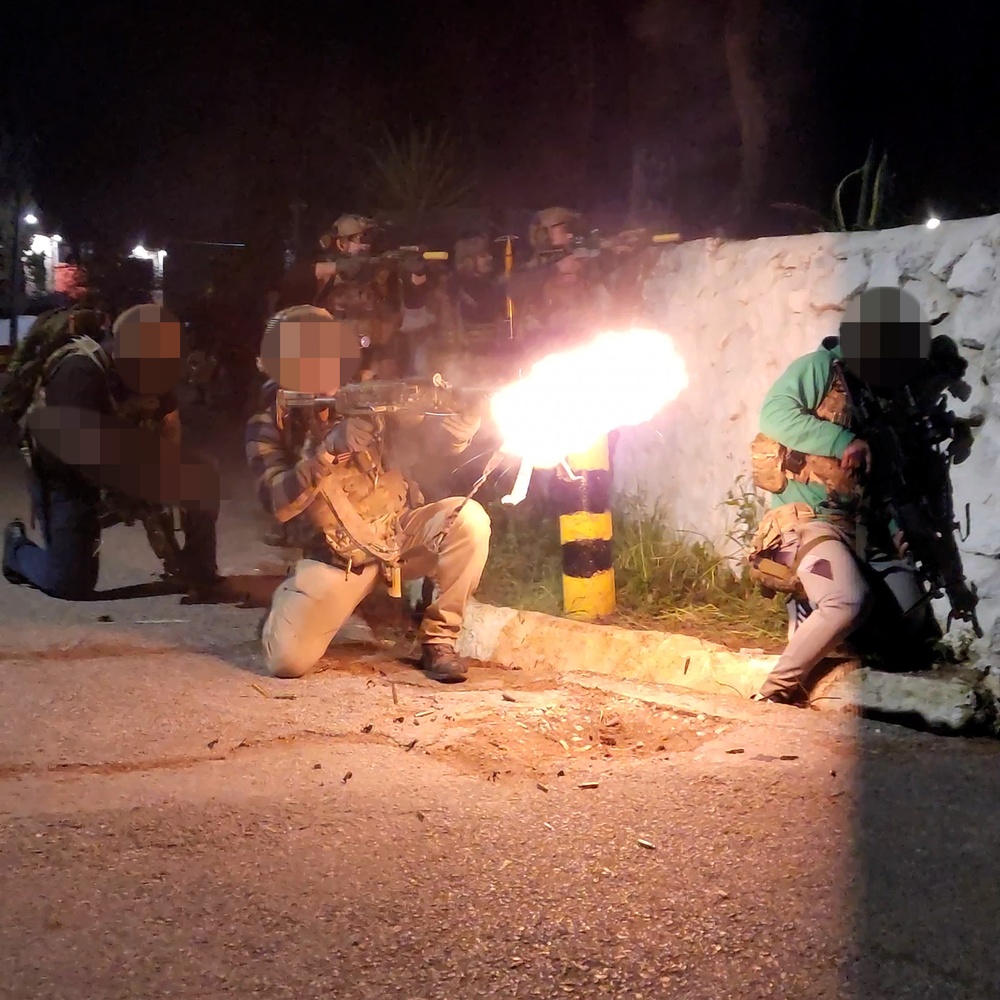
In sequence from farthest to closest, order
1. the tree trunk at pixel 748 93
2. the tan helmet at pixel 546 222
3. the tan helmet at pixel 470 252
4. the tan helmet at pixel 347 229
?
1. the tree trunk at pixel 748 93
2. the tan helmet at pixel 347 229
3. the tan helmet at pixel 470 252
4. the tan helmet at pixel 546 222

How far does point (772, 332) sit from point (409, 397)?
202cm

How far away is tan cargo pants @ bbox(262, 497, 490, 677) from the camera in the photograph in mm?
5719

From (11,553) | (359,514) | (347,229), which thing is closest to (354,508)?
(359,514)

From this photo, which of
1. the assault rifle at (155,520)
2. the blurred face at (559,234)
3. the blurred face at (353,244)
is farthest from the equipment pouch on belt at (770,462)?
the blurred face at (353,244)

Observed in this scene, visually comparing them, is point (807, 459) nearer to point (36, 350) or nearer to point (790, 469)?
point (790, 469)

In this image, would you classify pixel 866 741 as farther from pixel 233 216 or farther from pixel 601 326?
pixel 233 216

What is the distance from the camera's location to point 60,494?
24.6 ft

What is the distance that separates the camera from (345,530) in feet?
18.6

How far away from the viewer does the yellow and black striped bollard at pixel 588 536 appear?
5.94m

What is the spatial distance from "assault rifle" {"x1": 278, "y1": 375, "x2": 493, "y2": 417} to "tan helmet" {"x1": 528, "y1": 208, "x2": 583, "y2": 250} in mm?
3357

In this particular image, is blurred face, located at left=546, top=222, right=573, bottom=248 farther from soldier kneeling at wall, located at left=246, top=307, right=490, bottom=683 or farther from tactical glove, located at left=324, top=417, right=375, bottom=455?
tactical glove, located at left=324, top=417, right=375, bottom=455

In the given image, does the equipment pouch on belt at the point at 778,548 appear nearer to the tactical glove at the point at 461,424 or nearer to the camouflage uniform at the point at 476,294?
the tactical glove at the point at 461,424

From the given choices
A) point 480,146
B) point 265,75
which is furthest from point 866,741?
point 265,75

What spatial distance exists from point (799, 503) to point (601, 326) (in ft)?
7.57
